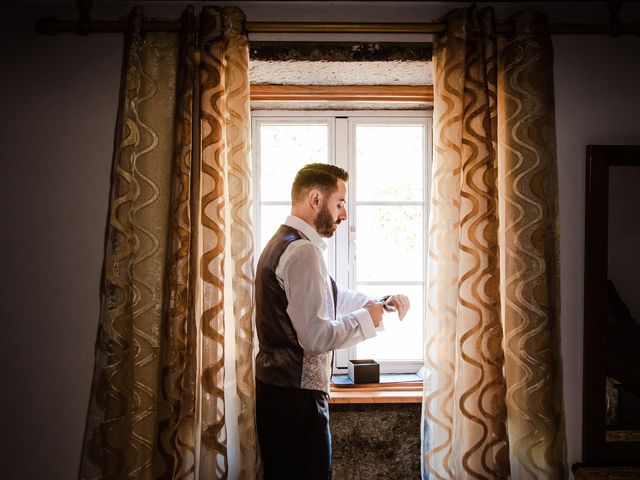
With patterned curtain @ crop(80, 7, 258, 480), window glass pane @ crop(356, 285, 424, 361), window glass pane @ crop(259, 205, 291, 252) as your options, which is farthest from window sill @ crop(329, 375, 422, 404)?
window glass pane @ crop(259, 205, 291, 252)

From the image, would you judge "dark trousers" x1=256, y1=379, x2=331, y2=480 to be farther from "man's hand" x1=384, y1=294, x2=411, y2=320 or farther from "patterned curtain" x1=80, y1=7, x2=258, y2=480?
"man's hand" x1=384, y1=294, x2=411, y2=320

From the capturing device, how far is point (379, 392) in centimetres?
215

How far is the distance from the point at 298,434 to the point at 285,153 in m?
1.29

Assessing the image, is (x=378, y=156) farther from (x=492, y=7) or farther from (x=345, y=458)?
(x=345, y=458)

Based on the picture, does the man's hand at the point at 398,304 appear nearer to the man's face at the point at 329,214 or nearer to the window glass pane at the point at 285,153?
the man's face at the point at 329,214

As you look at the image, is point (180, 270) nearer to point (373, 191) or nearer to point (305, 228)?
point (305, 228)

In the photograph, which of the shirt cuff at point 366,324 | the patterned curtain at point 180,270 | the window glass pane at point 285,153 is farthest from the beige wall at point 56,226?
the shirt cuff at point 366,324

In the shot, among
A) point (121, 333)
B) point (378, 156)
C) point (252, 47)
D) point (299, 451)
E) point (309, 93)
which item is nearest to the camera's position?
point (299, 451)

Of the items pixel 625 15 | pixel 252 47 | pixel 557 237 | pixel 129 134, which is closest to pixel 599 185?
pixel 557 237

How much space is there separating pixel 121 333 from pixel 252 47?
1227mm

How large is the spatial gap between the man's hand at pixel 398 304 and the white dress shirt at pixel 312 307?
11 centimetres

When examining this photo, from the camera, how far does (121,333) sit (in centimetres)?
186

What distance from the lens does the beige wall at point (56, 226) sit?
2.01m

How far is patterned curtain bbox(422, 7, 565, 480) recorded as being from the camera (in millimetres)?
1856
